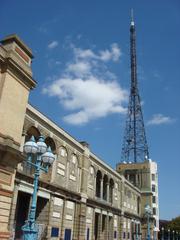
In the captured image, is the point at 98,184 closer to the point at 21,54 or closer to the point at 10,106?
the point at 21,54

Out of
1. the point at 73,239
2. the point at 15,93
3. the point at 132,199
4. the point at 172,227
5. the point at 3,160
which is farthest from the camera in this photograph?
the point at 172,227

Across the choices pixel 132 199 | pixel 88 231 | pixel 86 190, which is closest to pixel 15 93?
pixel 86 190

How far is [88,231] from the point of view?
37.9 m

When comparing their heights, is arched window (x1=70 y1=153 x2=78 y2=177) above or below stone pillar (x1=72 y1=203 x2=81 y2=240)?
above

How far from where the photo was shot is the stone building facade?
19.1 meters

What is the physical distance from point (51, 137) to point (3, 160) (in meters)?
13.0

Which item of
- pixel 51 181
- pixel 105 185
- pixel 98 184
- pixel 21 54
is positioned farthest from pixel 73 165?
pixel 21 54

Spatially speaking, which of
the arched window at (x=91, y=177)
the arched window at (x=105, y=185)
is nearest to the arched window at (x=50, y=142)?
the arched window at (x=91, y=177)

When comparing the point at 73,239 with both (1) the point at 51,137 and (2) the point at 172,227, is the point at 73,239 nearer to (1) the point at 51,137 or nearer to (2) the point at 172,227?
(1) the point at 51,137

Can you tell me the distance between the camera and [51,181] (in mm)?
30094

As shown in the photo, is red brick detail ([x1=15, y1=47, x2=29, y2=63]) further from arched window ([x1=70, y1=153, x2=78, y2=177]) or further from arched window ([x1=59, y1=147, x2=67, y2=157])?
arched window ([x1=70, y1=153, x2=78, y2=177])

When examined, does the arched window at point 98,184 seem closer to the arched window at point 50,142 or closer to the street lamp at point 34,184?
the arched window at point 50,142

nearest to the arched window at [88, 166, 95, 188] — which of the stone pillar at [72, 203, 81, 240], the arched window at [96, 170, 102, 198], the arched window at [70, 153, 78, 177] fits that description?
the arched window at [96, 170, 102, 198]

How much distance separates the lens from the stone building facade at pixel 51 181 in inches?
751
